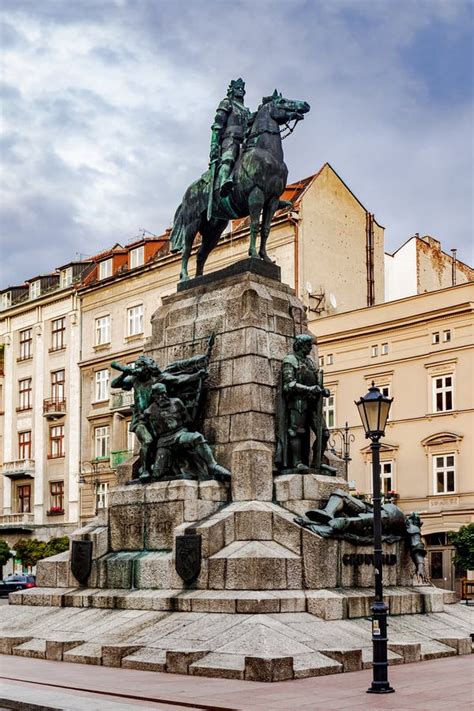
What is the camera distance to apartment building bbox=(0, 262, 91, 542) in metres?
60.2

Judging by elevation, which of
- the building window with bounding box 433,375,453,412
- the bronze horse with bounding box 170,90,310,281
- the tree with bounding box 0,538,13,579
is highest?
the bronze horse with bounding box 170,90,310,281

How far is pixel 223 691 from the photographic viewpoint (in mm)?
12016

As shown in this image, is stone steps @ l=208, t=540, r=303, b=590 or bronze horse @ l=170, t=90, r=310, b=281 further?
bronze horse @ l=170, t=90, r=310, b=281

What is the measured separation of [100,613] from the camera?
16.9 metres

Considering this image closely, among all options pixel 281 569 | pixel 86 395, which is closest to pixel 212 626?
pixel 281 569

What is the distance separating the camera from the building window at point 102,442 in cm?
5722

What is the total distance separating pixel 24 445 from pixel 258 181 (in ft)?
155

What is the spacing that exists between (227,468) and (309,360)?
7.87 feet

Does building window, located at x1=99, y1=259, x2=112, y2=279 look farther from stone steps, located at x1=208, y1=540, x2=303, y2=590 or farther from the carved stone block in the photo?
stone steps, located at x1=208, y1=540, x2=303, y2=590

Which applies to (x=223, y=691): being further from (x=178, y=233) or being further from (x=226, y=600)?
(x=178, y=233)

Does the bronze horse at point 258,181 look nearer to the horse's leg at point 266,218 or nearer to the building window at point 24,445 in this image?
the horse's leg at point 266,218

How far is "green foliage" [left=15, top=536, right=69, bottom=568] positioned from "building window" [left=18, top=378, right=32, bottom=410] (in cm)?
1021

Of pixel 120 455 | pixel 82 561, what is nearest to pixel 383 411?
pixel 82 561

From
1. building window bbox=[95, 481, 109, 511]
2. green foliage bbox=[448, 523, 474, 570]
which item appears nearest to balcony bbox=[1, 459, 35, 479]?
building window bbox=[95, 481, 109, 511]
